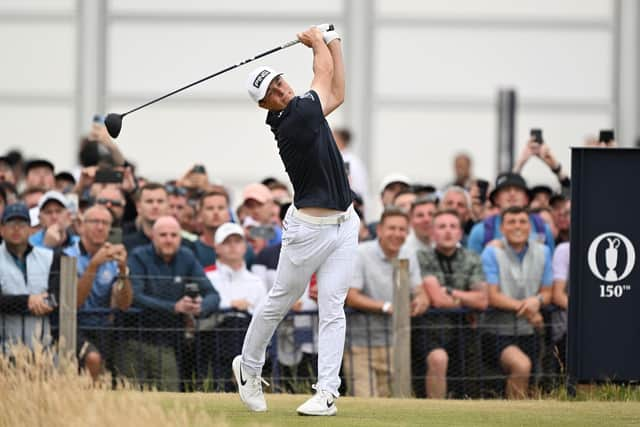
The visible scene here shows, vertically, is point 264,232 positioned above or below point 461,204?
below

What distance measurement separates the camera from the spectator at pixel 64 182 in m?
17.6

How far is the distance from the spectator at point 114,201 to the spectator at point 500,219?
3.12m

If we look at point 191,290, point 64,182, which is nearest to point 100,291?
point 191,290

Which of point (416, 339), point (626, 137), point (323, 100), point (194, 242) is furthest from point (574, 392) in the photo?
point (626, 137)

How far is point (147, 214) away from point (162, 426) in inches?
251

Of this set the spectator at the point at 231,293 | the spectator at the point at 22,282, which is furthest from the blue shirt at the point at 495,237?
the spectator at the point at 22,282

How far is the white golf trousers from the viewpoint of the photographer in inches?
440

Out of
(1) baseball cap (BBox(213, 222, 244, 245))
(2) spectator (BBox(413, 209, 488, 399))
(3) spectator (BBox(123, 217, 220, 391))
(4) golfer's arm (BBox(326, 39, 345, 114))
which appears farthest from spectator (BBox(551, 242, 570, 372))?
(4) golfer's arm (BBox(326, 39, 345, 114))

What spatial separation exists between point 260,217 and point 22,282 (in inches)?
116

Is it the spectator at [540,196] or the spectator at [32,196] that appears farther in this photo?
the spectator at [540,196]

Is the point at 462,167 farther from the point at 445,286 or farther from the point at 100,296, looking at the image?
the point at 100,296

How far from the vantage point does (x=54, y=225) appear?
1544 cm

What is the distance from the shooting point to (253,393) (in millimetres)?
11500

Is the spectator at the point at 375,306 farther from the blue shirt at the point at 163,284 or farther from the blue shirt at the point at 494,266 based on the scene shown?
the blue shirt at the point at 163,284
